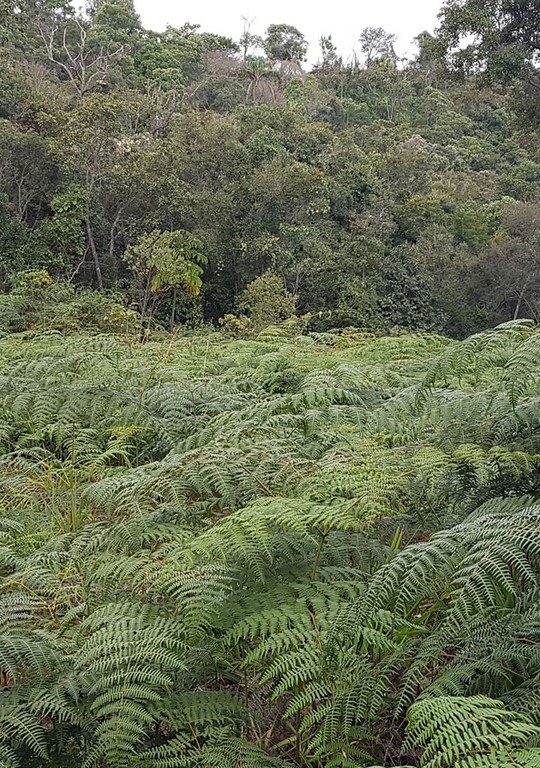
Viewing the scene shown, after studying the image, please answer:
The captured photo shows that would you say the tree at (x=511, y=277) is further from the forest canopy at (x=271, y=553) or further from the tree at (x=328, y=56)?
the tree at (x=328, y=56)

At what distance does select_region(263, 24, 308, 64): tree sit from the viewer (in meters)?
46.4

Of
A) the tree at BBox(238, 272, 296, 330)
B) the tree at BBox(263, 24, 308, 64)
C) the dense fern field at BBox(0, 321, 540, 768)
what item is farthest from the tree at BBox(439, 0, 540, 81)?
the tree at BBox(263, 24, 308, 64)

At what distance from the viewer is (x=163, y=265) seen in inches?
637

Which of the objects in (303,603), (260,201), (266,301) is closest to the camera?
(303,603)

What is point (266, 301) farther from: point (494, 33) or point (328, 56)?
point (328, 56)

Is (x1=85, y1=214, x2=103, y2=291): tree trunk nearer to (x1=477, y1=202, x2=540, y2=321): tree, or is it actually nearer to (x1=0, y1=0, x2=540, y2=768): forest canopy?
(x1=0, y1=0, x2=540, y2=768): forest canopy

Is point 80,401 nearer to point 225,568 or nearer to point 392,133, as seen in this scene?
point 225,568

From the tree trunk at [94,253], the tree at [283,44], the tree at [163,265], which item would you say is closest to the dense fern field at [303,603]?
the tree at [163,265]

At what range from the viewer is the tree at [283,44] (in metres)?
46.4

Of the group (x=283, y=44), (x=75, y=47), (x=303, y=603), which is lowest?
(x=303, y=603)

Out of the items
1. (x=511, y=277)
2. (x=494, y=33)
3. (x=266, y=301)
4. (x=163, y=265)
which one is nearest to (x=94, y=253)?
(x=163, y=265)

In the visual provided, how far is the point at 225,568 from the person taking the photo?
1.63 m

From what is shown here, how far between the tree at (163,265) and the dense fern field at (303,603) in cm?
1340

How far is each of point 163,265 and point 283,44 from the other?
37089mm
